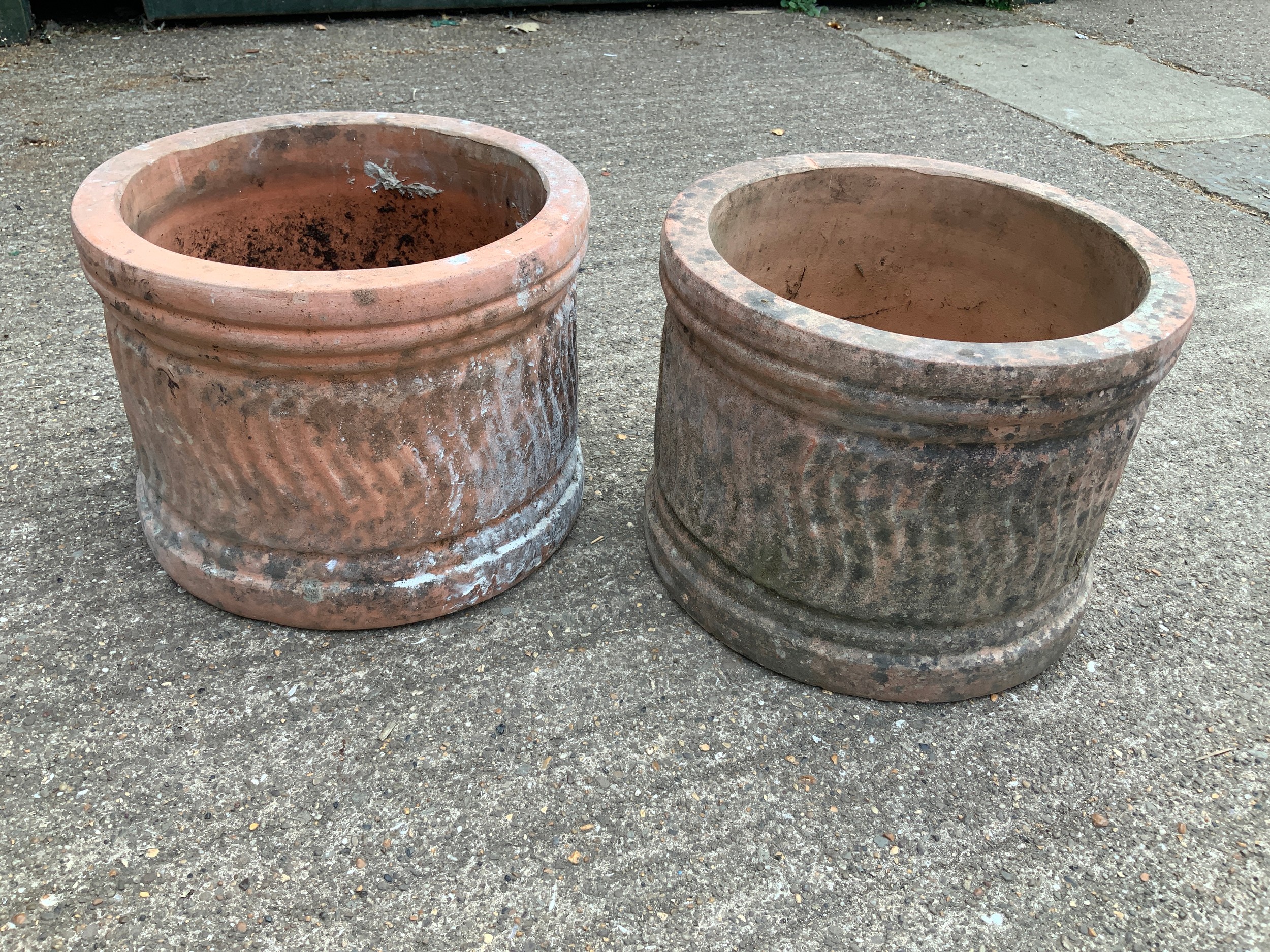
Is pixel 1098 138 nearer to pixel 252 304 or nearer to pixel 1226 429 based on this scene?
pixel 1226 429

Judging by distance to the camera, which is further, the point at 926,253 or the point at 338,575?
the point at 926,253

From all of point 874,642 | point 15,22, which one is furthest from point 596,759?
point 15,22

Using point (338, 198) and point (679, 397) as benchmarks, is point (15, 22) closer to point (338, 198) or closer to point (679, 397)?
point (338, 198)

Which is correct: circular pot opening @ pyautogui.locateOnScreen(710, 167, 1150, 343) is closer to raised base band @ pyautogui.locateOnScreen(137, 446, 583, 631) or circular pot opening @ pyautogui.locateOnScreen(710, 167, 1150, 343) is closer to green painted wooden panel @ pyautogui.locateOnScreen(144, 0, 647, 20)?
raised base band @ pyautogui.locateOnScreen(137, 446, 583, 631)

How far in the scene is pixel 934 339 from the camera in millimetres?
1728

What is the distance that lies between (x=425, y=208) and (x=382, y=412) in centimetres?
92

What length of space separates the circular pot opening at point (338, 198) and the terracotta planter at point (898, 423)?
60cm

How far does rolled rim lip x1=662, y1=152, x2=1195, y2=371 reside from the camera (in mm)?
1529

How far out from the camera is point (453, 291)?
1.65 meters

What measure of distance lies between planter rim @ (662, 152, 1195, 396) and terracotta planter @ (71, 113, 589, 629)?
Answer: 0.25 metres

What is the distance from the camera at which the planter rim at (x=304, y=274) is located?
158 cm

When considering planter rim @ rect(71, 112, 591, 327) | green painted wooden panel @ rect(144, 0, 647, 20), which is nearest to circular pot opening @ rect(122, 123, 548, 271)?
Answer: planter rim @ rect(71, 112, 591, 327)

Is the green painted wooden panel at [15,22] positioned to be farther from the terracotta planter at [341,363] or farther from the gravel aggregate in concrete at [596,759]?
the terracotta planter at [341,363]

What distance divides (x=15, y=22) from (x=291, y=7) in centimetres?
134
